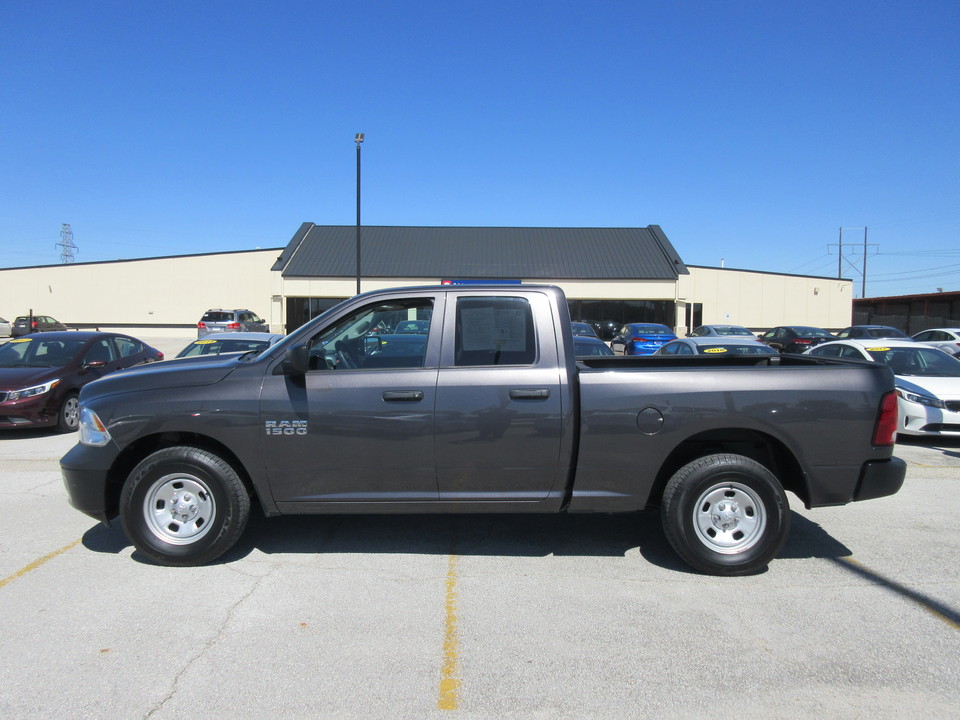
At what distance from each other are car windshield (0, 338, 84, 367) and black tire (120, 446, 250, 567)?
6681 mm

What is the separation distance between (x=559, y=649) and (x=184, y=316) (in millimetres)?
45249

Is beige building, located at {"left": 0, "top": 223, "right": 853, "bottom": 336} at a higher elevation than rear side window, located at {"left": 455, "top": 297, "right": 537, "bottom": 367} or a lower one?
higher

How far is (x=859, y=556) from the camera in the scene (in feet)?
16.0

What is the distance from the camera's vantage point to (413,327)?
4621 millimetres

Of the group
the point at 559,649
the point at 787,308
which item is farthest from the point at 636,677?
the point at 787,308

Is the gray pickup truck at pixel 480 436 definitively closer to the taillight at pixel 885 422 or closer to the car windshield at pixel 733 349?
the taillight at pixel 885 422

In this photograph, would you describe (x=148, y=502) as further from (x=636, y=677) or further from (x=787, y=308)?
(x=787, y=308)

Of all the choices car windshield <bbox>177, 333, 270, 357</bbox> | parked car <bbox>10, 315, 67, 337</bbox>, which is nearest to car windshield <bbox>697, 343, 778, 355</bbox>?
car windshield <bbox>177, 333, 270, 357</bbox>

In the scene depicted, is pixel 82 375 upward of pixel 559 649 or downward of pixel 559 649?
upward

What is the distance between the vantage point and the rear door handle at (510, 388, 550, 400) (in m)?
4.32

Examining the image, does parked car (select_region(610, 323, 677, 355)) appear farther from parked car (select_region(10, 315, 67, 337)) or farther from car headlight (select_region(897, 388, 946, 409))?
parked car (select_region(10, 315, 67, 337))

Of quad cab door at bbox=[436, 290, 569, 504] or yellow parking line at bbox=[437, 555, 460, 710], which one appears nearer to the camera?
yellow parking line at bbox=[437, 555, 460, 710]

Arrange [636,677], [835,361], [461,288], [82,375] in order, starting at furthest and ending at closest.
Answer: [82,375]
[835,361]
[461,288]
[636,677]

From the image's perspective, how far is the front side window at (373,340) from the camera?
4551 millimetres
